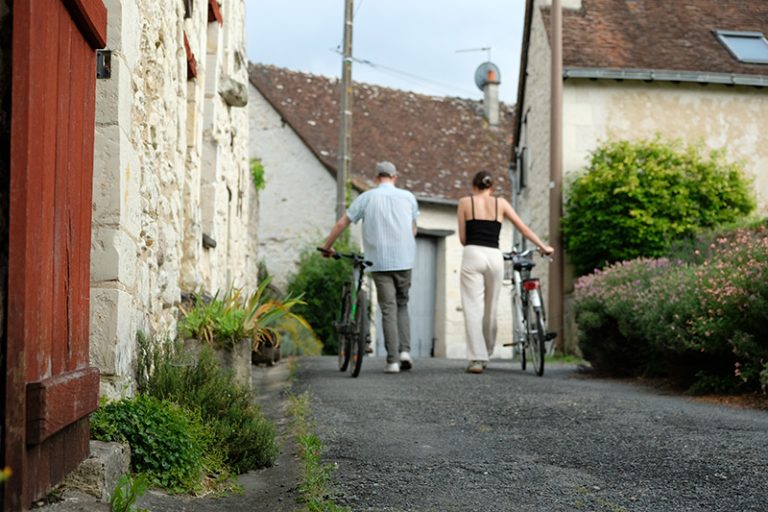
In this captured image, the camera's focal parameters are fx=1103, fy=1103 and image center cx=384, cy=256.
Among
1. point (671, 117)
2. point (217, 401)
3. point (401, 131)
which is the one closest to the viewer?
point (217, 401)

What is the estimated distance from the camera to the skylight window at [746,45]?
18.8 m

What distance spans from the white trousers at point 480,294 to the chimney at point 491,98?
19336 millimetres

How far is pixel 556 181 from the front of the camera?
54.8 ft

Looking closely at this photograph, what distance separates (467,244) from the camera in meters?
10.3

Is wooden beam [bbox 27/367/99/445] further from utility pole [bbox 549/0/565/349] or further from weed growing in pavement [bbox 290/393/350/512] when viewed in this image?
utility pole [bbox 549/0/565/349]

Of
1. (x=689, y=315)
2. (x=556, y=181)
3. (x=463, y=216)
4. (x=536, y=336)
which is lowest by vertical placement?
(x=536, y=336)

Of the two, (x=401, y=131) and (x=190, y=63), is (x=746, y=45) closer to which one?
(x=401, y=131)

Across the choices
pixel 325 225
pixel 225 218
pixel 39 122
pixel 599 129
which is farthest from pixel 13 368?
pixel 325 225

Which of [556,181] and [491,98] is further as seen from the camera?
[491,98]

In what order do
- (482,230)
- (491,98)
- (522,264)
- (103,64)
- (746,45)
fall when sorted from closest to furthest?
(103,64), (482,230), (522,264), (746,45), (491,98)

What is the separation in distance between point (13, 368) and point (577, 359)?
509 inches

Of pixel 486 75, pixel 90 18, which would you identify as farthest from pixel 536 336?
pixel 486 75

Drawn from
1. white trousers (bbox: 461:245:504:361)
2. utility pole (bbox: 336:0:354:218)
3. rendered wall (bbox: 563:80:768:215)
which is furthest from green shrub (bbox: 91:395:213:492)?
utility pole (bbox: 336:0:354:218)

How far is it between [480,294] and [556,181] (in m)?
6.93
